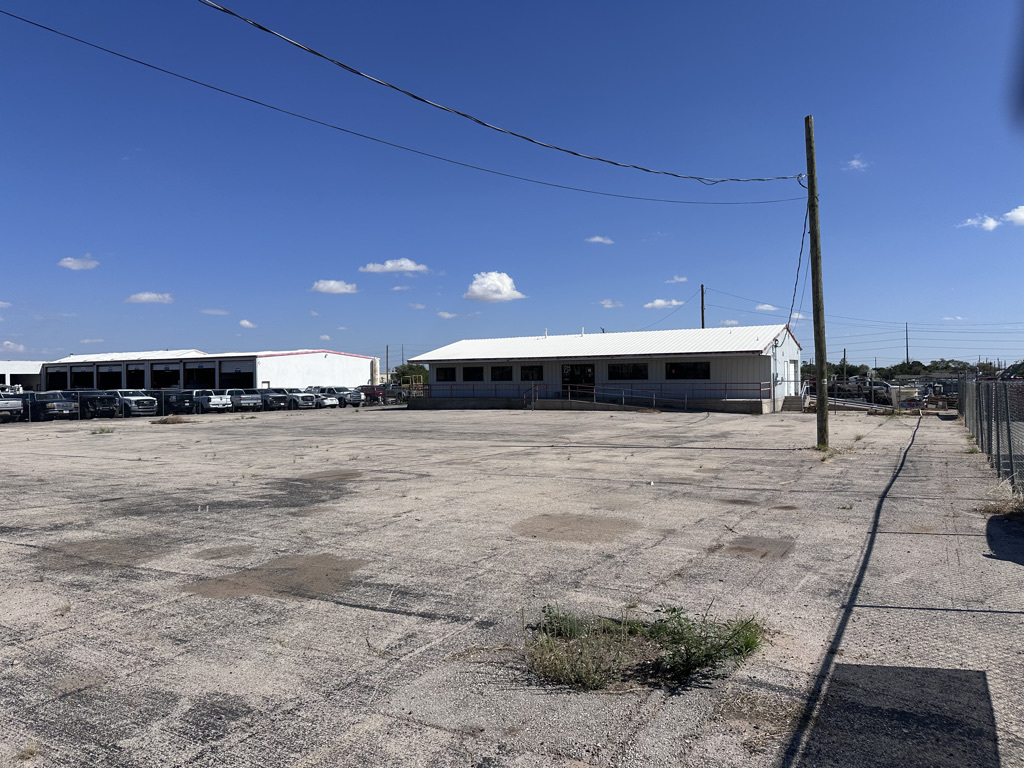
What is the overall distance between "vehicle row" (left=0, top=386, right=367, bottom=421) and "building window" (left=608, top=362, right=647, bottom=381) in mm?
19537

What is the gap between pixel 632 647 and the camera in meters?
4.85

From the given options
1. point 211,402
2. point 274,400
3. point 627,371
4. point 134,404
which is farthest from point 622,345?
point 134,404

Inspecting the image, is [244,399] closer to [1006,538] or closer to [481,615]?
[481,615]

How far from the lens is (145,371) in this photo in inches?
2625

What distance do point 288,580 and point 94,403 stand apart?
38.6 meters

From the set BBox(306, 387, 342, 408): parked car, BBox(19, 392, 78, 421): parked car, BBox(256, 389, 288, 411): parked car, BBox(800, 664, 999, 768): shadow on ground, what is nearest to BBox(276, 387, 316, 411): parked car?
BBox(256, 389, 288, 411): parked car

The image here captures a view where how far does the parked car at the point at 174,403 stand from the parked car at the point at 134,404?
38 cm

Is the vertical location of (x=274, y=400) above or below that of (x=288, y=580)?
above

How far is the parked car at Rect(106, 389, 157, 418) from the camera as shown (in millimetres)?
40219

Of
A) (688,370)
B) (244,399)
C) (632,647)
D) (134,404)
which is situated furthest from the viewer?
(244,399)

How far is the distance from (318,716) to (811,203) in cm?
1786

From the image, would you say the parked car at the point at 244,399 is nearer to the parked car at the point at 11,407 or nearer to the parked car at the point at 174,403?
the parked car at the point at 174,403

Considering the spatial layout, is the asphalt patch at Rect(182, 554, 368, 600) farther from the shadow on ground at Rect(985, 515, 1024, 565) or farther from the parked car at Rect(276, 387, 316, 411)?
the parked car at Rect(276, 387, 316, 411)

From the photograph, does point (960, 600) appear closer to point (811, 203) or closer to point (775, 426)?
point (811, 203)
